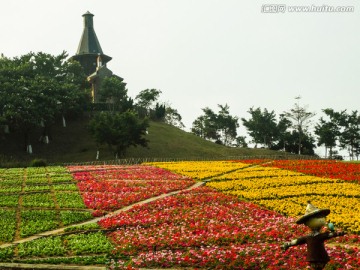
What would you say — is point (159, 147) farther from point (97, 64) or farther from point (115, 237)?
point (115, 237)

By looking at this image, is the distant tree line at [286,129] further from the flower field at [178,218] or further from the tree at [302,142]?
the flower field at [178,218]

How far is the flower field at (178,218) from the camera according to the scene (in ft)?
48.4

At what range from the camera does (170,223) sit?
19.9 meters

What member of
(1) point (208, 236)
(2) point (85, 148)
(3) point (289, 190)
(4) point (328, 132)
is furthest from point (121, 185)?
(4) point (328, 132)

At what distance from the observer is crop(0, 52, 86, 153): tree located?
60281 millimetres

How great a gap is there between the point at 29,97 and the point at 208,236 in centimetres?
5193

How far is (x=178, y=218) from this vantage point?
811 inches

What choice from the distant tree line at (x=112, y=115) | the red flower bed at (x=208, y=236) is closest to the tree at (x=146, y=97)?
the distant tree line at (x=112, y=115)

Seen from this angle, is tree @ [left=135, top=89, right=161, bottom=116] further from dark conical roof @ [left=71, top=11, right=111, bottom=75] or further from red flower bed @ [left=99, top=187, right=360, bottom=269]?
red flower bed @ [left=99, top=187, right=360, bottom=269]

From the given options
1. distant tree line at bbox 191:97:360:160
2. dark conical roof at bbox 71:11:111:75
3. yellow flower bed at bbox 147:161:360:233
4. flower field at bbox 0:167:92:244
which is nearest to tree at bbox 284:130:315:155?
distant tree line at bbox 191:97:360:160

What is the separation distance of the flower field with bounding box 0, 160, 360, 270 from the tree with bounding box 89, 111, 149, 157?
21.3m

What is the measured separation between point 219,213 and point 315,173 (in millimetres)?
18854

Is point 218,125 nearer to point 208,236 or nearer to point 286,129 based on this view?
point 286,129

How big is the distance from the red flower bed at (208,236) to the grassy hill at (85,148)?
3937 cm
